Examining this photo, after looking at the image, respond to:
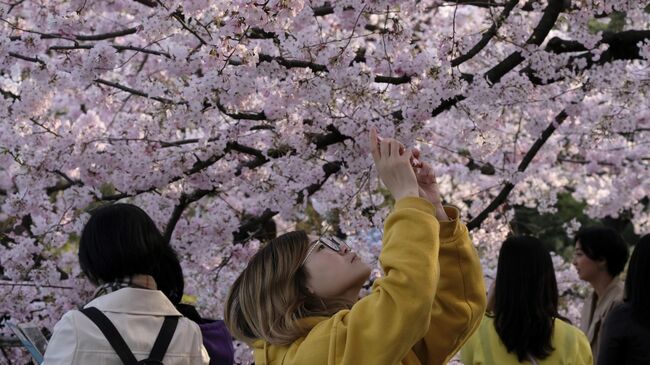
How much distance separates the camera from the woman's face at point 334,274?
2543 millimetres

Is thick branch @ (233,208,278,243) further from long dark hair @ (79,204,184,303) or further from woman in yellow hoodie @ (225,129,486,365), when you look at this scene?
woman in yellow hoodie @ (225,129,486,365)

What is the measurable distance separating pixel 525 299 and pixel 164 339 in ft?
4.46

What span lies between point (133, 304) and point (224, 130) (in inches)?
99.8

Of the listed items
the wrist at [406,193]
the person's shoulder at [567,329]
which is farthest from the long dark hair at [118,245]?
the person's shoulder at [567,329]

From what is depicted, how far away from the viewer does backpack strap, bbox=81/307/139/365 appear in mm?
2631

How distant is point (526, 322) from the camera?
3.48 metres

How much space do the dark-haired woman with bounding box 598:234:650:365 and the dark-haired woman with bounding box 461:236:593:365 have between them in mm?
130

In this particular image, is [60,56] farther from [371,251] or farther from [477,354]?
[477,354]

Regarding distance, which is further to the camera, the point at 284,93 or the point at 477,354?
the point at 284,93

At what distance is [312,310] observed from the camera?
253cm

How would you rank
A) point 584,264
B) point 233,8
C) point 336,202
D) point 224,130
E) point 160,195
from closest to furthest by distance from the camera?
point 233,8
point 584,264
point 224,130
point 160,195
point 336,202

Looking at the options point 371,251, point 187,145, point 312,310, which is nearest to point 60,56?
point 187,145

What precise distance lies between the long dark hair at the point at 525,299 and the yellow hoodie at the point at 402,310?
101 cm

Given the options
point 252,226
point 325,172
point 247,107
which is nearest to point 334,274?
point 325,172
